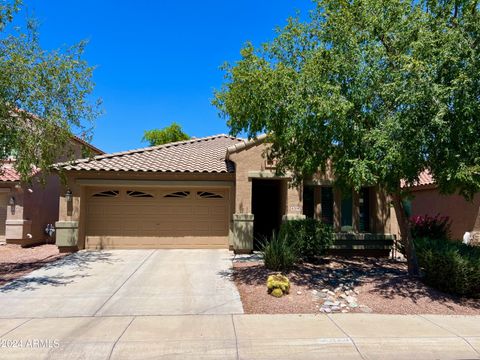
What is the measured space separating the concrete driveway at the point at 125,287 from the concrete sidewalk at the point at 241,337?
1.97 feet

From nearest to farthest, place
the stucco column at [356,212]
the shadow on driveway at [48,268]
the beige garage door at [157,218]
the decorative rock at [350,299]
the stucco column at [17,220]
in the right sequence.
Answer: the decorative rock at [350,299]
the shadow on driveway at [48,268]
the stucco column at [356,212]
the beige garage door at [157,218]
the stucco column at [17,220]

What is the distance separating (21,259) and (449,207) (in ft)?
56.6

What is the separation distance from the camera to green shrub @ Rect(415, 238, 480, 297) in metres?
8.68

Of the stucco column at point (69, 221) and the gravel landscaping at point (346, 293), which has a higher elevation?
the stucco column at point (69, 221)

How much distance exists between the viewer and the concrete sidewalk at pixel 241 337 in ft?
19.1

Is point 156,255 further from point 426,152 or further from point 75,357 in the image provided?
point 426,152

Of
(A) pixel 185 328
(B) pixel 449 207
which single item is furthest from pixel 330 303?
(B) pixel 449 207

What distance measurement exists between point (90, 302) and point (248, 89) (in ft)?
18.9

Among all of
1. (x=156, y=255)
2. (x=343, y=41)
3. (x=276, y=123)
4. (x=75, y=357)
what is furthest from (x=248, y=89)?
(x=156, y=255)

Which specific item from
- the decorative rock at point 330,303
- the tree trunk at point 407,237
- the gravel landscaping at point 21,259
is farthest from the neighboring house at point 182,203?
the decorative rock at point 330,303

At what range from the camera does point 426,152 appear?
828cm

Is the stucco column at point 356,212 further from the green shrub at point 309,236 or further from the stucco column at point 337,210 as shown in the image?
the green shrub at point 309,236

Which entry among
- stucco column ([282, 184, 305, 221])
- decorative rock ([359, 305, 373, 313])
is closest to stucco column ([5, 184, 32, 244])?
stucco column ([282, 184, 305, 221])

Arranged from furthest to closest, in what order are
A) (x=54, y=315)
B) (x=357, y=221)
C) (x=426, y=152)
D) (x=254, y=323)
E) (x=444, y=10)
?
(x=357, y=221) < (x=444, y=10) < (x=426, y=152) < (x=54, y=315) < (x=254, y=323)
